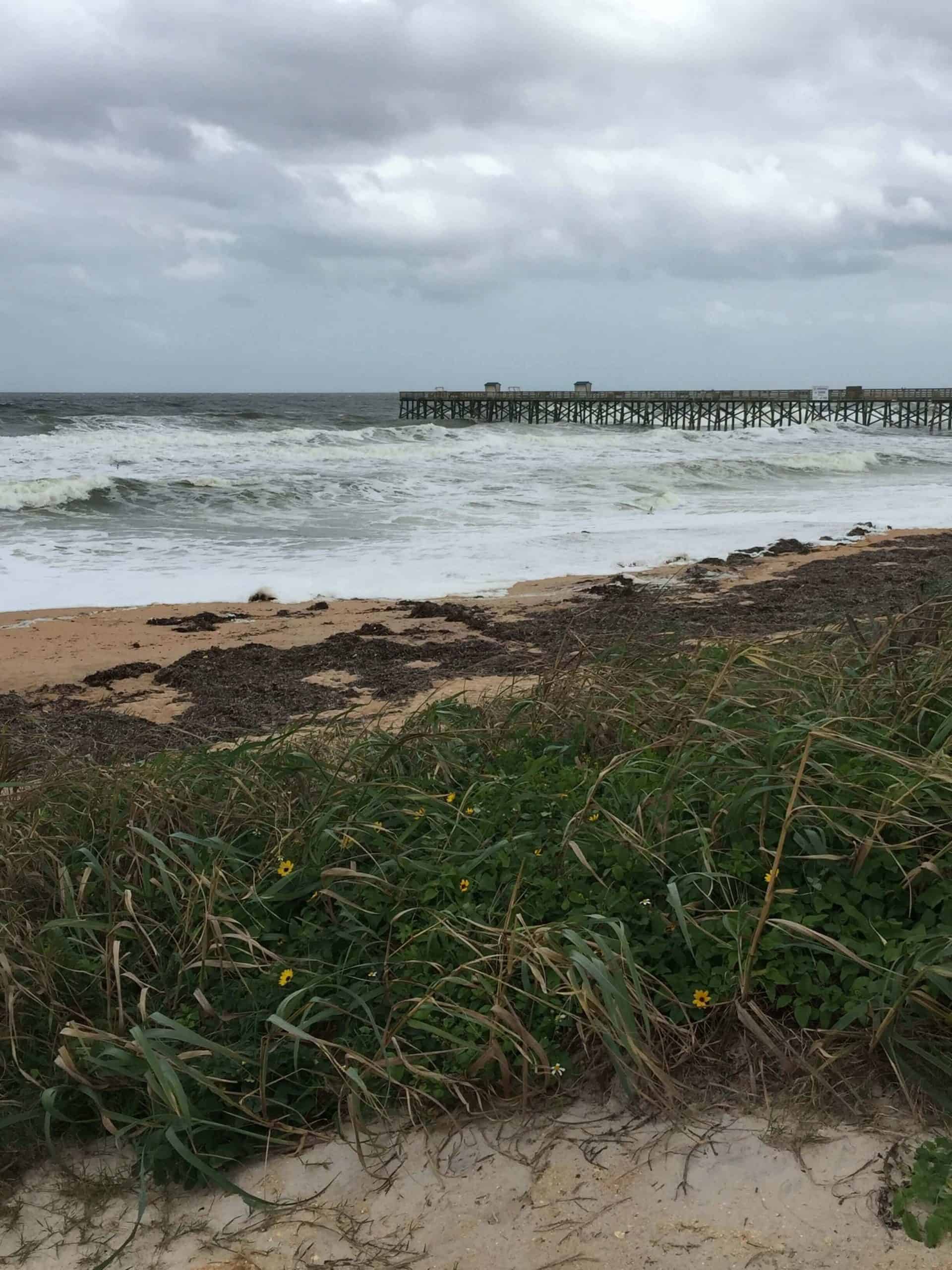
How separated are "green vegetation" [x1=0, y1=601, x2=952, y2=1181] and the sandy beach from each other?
3.47ft

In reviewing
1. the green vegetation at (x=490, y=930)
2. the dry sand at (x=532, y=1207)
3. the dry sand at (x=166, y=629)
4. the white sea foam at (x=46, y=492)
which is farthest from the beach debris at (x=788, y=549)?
the white sea foam at (x=46, y=492)

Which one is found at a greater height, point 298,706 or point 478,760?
point 478,760

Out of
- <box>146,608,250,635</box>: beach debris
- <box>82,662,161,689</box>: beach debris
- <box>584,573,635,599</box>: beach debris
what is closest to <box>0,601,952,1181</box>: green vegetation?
<box>82,662,161,689</box>: beach debris

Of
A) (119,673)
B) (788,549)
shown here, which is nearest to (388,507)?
(788,549)

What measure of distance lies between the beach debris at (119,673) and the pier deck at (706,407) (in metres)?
44.5

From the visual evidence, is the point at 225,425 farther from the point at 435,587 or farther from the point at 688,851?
the point at 688,851

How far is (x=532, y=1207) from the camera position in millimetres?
2057

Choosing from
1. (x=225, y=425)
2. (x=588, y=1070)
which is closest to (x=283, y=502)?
(x=588, y=1070)

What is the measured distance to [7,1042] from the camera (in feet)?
8.45

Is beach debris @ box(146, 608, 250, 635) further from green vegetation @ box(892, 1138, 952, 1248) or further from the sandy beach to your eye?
green vegetation @ box(892, 1138, 952, 1248)

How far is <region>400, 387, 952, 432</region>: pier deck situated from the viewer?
165ft

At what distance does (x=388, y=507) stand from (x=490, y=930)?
1669 centimetres

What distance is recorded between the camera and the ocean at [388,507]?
12039mm

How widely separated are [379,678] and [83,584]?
5449 millimetres
